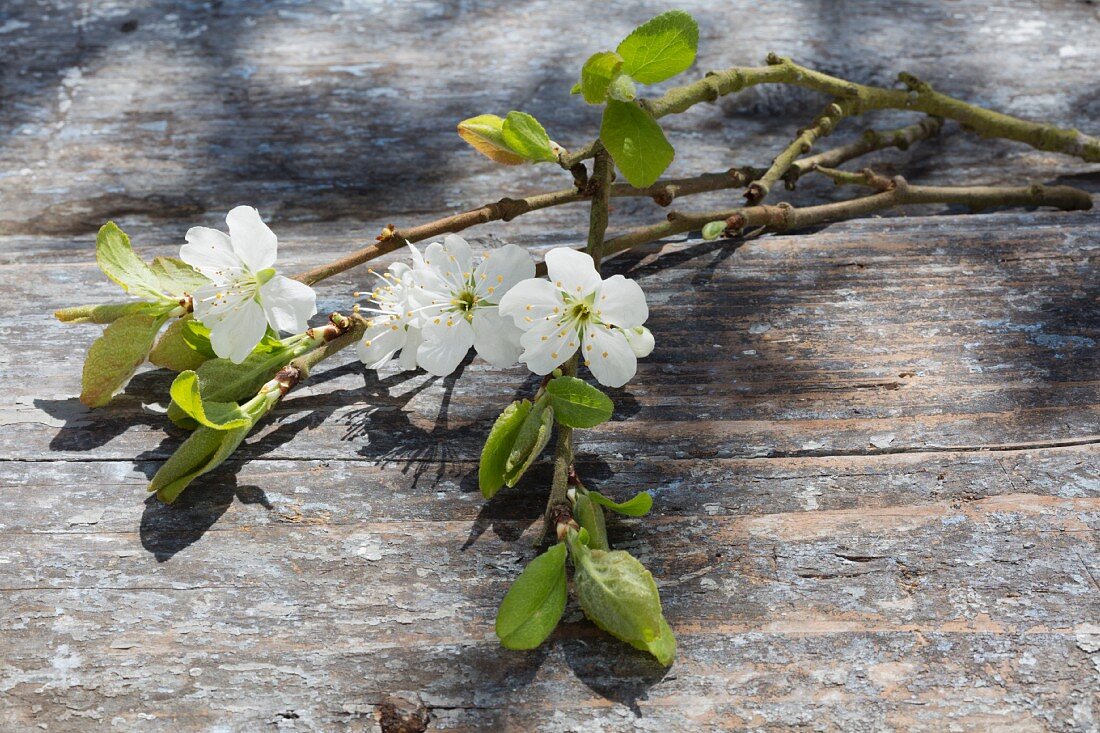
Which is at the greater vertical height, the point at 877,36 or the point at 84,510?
the point at 877,36

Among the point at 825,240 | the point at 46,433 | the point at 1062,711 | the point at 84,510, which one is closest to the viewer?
the point at 1062,711

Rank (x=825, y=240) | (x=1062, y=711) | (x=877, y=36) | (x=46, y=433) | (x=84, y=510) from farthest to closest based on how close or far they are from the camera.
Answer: (x=877, y=36)
(x=825, y=240)
(x=46, y=433)
(x=84, y=510)
(x=1062, y=711)

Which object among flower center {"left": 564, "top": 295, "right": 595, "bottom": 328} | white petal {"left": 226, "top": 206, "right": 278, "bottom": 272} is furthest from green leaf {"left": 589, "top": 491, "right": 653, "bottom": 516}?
white petal {"left": 226, "top": 206, "right": 278, "bottom": 272}

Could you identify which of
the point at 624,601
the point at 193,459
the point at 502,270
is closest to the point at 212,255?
the point at 193,459

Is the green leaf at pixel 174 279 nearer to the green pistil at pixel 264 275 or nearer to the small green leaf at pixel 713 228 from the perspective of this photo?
the green pistil at pixel 264 275

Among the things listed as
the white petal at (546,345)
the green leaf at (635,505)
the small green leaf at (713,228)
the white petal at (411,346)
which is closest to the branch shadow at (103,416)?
the white petal at (411,346)

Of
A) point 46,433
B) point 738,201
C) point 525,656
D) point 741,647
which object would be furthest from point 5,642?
point 738,201

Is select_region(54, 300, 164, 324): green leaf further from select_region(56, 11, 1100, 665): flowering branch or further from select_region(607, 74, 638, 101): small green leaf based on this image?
select_region(607, 74, 638, 101): small green leaf

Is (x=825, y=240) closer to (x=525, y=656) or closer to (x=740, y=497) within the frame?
(x=740, y=497)
